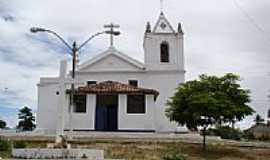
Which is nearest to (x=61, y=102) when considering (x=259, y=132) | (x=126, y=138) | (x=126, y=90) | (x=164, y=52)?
(x=126, y=138)

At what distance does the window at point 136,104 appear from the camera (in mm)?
34344

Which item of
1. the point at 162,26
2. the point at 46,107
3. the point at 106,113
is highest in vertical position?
the point at 162,26

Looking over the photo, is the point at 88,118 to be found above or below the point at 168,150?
above

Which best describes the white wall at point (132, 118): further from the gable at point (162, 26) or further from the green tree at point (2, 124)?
the green tree at point (2, 124)

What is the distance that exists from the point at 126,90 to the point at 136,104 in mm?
1463

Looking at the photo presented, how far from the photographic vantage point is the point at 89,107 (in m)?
34.3

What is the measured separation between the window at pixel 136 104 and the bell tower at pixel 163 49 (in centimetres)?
684

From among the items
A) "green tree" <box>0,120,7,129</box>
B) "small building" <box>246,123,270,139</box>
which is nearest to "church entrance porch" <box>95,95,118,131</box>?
"green tree" <box>0,120,7,129</box>

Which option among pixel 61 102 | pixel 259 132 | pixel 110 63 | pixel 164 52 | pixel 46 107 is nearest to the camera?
pixel 61 102

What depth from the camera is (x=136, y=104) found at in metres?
34.7

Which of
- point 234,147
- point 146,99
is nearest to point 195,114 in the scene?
point 234,147

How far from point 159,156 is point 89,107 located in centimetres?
1456

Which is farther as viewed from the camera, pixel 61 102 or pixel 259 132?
pixel 259 132

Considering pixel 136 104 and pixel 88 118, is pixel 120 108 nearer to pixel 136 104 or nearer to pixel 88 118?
pixel 136 104
